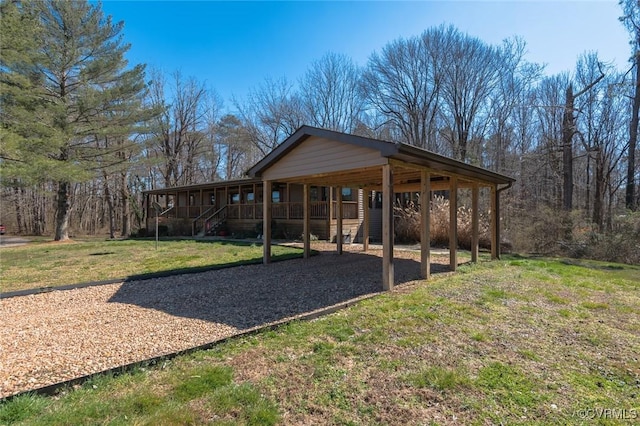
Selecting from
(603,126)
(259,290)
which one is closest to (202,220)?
(259,290)

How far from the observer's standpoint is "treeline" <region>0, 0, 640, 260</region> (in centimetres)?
1412

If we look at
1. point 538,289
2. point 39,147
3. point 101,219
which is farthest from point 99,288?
point 101,219

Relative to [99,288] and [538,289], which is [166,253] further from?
[538,289]

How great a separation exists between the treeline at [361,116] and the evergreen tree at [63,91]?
6cm

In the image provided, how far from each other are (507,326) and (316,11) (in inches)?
445

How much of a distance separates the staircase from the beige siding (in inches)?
460

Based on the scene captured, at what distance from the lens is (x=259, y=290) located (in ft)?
19.6

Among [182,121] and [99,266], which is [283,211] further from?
[182,121]

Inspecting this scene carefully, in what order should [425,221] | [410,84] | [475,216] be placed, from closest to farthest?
[425,221], [475,216], [410,84]

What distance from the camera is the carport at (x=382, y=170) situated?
580 centimetres

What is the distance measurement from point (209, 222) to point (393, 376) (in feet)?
60.7

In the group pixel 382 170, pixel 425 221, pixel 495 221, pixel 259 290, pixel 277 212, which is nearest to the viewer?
pixel 259 290

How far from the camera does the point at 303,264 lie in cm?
880

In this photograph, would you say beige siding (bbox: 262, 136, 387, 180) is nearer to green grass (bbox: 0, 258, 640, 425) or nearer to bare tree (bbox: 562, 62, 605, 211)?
green grass (bbox: 0, 258, 640, 425)
